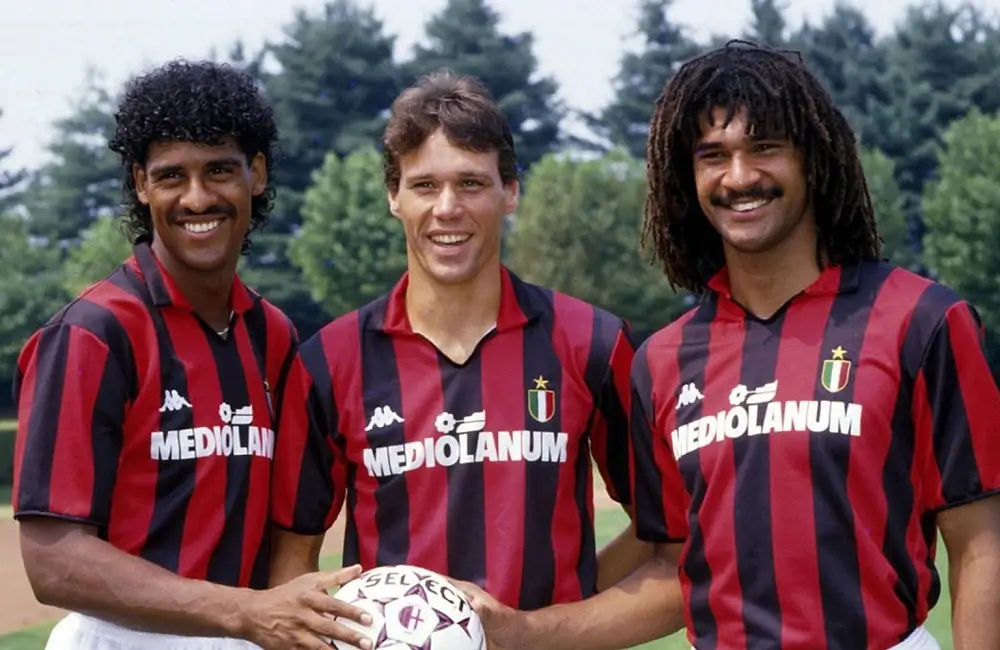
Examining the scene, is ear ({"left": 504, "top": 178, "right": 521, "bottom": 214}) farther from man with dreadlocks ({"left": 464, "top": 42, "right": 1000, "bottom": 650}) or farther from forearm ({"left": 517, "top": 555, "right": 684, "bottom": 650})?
forearm ({"left": 517, "top": 555, "right": 684, "bottom": 650})

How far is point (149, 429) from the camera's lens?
3766 mm

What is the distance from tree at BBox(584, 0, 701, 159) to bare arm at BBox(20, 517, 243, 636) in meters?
47.1

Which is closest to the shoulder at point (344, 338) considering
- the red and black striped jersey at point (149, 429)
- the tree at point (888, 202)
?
the red and black striped jersey at point (149, 429)

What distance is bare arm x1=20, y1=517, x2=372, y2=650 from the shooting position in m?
3.35

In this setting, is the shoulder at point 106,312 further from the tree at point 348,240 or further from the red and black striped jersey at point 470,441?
the tree at point 348,240

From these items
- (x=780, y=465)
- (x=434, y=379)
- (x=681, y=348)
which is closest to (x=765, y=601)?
(x=780, y=465)

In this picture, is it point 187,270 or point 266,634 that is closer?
point 266,634

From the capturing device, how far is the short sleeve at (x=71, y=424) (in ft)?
11.9

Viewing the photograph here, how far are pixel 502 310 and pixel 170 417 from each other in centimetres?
93

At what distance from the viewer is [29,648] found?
10.8 m

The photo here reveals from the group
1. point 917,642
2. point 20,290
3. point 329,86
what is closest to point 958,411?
point 917,642

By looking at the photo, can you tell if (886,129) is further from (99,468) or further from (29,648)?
(99,468)

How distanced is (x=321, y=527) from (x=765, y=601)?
1.28 m

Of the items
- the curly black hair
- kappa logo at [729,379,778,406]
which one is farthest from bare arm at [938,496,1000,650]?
the curly black hair
